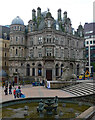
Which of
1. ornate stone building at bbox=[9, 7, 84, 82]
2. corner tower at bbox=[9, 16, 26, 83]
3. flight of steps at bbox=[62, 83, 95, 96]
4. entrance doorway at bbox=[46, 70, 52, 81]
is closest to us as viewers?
flight of steps at bbox=[62, 83, 95, 96]

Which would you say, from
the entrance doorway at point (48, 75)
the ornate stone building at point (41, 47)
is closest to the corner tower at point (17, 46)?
the ornate stone building at point (41, 47)

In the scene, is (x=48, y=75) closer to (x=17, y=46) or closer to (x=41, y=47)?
(x=41, y=47)

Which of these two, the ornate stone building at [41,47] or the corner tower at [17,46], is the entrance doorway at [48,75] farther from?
the corner tower at [17,46]

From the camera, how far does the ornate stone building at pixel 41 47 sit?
47250 mm

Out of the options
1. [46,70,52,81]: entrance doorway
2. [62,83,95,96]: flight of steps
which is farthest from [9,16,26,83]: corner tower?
[62,83,95,96]: flight of steps

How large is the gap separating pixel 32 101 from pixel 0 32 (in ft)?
163

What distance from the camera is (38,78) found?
160 ft

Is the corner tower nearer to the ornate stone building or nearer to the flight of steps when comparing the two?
the ornate stone building

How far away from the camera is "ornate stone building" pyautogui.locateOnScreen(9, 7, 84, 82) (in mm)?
47250

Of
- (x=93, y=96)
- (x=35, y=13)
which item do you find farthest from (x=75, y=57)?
(x=93, y=96)

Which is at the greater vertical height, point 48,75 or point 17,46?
point 17,46

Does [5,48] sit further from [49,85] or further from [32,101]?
[32,101]

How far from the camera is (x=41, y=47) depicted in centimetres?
4925

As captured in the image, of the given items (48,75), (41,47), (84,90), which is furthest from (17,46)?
(84,90)
